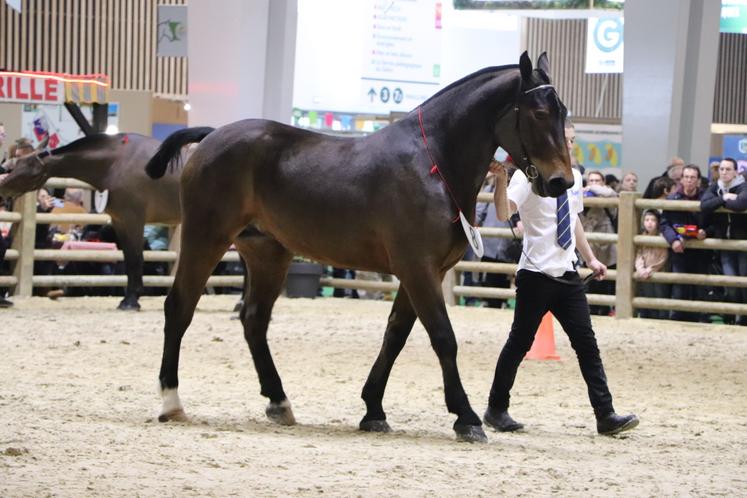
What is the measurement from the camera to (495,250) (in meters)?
14.9

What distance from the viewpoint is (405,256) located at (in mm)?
6551

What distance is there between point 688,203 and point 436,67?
9712mm

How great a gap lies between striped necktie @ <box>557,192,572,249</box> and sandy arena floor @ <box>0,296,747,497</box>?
1.08 meters

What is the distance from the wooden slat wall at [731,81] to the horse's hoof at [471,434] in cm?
2340

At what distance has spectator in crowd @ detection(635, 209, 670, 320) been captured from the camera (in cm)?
1374

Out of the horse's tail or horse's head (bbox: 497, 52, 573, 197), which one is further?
the horse's tail

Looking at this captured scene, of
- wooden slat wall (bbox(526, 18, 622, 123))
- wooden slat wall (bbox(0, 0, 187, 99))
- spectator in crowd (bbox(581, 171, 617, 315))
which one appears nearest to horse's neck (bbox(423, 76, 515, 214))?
spectator in crowd (bbox(581, 171, 617, 315))

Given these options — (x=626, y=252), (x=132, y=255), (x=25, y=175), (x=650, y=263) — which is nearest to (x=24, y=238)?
(x=25, y=175)

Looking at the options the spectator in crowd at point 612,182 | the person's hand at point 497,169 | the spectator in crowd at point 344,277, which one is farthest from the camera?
A: the spectator in crowd at point 344,277

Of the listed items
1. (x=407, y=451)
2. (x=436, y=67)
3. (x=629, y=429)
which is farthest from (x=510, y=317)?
(x=436, y=67)

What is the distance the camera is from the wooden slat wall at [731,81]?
1119 inches

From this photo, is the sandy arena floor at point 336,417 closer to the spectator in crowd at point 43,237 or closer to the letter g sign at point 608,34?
the spectator in crowd at point 43,237

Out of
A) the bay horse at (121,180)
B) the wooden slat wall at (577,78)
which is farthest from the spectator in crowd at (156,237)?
the wooden slat wall at (577,78)

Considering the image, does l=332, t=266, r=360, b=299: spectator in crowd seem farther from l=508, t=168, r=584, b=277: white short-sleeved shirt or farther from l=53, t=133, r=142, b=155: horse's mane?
l=508, t=168, r=584, b=277: white short-sleeved shirt
